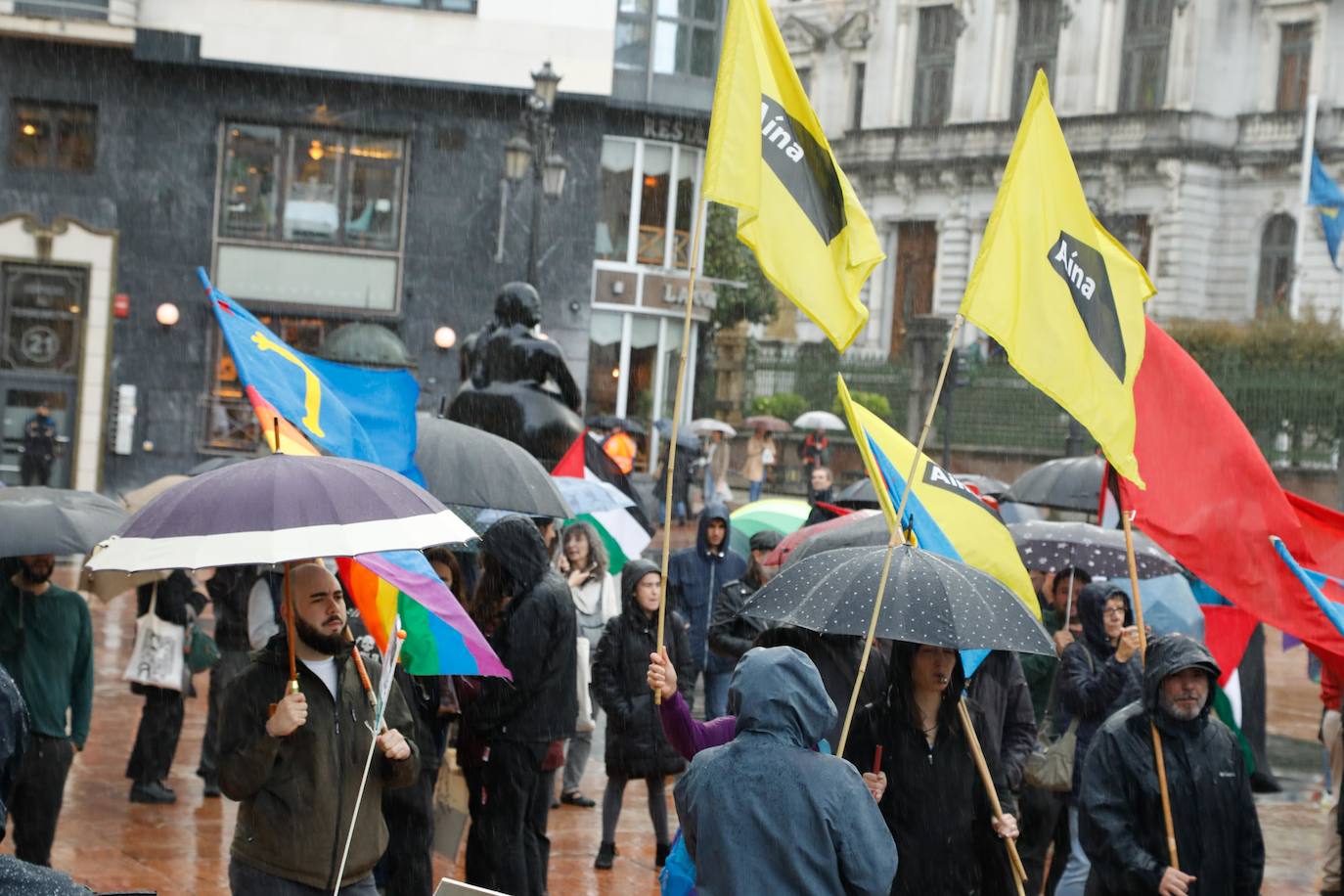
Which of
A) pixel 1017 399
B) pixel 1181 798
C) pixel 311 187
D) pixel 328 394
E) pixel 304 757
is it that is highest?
pixel 311 187

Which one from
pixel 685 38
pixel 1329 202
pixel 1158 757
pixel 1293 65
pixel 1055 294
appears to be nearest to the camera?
pixel 1055 294

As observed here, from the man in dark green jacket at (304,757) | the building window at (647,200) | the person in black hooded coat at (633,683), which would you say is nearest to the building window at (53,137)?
the building window at (647,200)

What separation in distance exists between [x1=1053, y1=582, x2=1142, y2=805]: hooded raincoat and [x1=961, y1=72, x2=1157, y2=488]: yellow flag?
2142 millimetres

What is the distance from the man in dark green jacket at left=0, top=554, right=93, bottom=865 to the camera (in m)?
7.91

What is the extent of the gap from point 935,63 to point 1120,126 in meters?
8.53

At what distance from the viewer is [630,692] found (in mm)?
9539

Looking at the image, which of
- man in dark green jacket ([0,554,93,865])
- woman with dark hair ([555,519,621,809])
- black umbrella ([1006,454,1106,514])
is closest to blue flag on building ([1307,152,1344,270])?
black umbrella ([1006,454,1106,514])

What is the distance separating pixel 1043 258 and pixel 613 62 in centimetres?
2679

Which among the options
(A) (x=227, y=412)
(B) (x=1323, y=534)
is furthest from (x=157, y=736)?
(A) (x=227, y=412)

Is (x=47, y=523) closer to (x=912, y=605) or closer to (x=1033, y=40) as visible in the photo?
(x=912, y=605)

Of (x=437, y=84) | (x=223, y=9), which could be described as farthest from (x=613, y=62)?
(x=223, y=9)

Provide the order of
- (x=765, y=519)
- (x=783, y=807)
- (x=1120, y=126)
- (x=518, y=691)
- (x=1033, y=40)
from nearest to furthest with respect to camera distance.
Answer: (x=783, y=807), (x=518, y=691), (x=765, y=519), (x=1120, y=126), (x=1033, y=40)

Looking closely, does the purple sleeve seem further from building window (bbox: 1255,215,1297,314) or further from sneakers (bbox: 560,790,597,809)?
building window (bbox: 1255,215,1297,314)

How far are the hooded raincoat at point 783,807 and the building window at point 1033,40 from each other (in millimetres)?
56753
